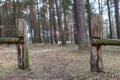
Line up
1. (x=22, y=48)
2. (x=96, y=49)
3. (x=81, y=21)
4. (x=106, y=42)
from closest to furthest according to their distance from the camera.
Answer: (x=106, y=42), (x=96, y=49), (x=22, y=48), (x=81, y=21)

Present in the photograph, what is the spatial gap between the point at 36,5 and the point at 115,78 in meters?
24.7

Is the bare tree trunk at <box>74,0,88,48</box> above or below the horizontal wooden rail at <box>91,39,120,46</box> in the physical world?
above

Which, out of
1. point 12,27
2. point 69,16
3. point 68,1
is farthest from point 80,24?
point 69,16

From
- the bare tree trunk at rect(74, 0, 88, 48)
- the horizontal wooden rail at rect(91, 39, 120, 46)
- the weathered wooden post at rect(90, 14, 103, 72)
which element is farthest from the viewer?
the bare tree trunk at rect(74, 0, 88, 48)

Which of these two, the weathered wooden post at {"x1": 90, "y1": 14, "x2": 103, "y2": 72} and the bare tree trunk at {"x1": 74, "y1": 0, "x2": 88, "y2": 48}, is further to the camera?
the bare tree trunk at {"x1": 74, "y1": 0, "x2": 88, "y2": 48}

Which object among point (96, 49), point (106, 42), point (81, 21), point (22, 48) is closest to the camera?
point (106, 42)

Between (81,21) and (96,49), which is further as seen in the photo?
(81,21)

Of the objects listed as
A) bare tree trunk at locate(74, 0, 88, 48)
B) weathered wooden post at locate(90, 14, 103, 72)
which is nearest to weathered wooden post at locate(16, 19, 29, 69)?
weathered wooden post at locate(90, 14, 103, 72)

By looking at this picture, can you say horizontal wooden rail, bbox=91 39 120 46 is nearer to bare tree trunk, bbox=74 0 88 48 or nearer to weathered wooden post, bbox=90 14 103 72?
weathered wooden post, bbox=90 14 103 72

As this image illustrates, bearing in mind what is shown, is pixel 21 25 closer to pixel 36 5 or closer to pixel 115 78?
pixel 115 78

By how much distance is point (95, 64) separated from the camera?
6086 mm

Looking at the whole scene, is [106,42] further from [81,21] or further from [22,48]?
[81,21]

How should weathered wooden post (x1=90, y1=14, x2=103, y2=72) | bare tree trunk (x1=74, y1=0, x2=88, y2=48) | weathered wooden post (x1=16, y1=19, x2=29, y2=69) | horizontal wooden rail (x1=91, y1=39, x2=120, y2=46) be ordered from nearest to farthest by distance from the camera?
1. horizontal wooden rail (x1=91, y1=39, x2=120, y2=46)
2. weathered wooden post (x1=90, y1=14, x2=103, y2=72)
3. weathered wooden post (x1=16, y1=19, x2=29, y2=69)
4. bare tree trunk (x1=74, y1=0, x2=88, y2=48)

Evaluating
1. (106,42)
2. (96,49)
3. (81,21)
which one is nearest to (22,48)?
(96,49)
